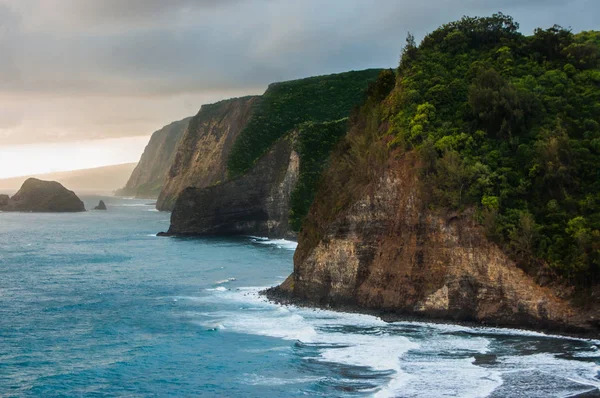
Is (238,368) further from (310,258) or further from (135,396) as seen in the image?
(310,258)

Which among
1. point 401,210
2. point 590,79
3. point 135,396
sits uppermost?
point 590,79

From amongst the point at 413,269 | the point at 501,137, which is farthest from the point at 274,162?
the point at 413,269

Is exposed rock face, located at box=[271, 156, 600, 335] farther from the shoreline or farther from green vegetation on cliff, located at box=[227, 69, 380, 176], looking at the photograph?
green vegetation on cliff, located at box=[227, 69, 380, 176]

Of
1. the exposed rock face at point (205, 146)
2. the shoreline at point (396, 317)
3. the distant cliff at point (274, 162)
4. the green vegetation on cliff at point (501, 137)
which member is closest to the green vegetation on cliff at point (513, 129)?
the green vegetation on cliff at point (501, 137)

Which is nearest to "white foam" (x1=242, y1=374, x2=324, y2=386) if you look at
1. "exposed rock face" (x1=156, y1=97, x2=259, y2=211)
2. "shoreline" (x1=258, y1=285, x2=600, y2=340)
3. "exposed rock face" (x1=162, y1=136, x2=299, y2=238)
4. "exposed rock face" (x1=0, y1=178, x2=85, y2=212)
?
"shoreline" (x1=258, y1=285, x2=600, y2=340)

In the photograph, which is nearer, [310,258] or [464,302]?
[464,302]

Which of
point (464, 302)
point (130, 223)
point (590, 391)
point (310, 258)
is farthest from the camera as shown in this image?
point (130, 223)

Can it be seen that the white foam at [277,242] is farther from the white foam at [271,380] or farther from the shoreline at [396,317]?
the white foam at [271,380]

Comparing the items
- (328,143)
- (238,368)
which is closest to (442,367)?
(238,368)
